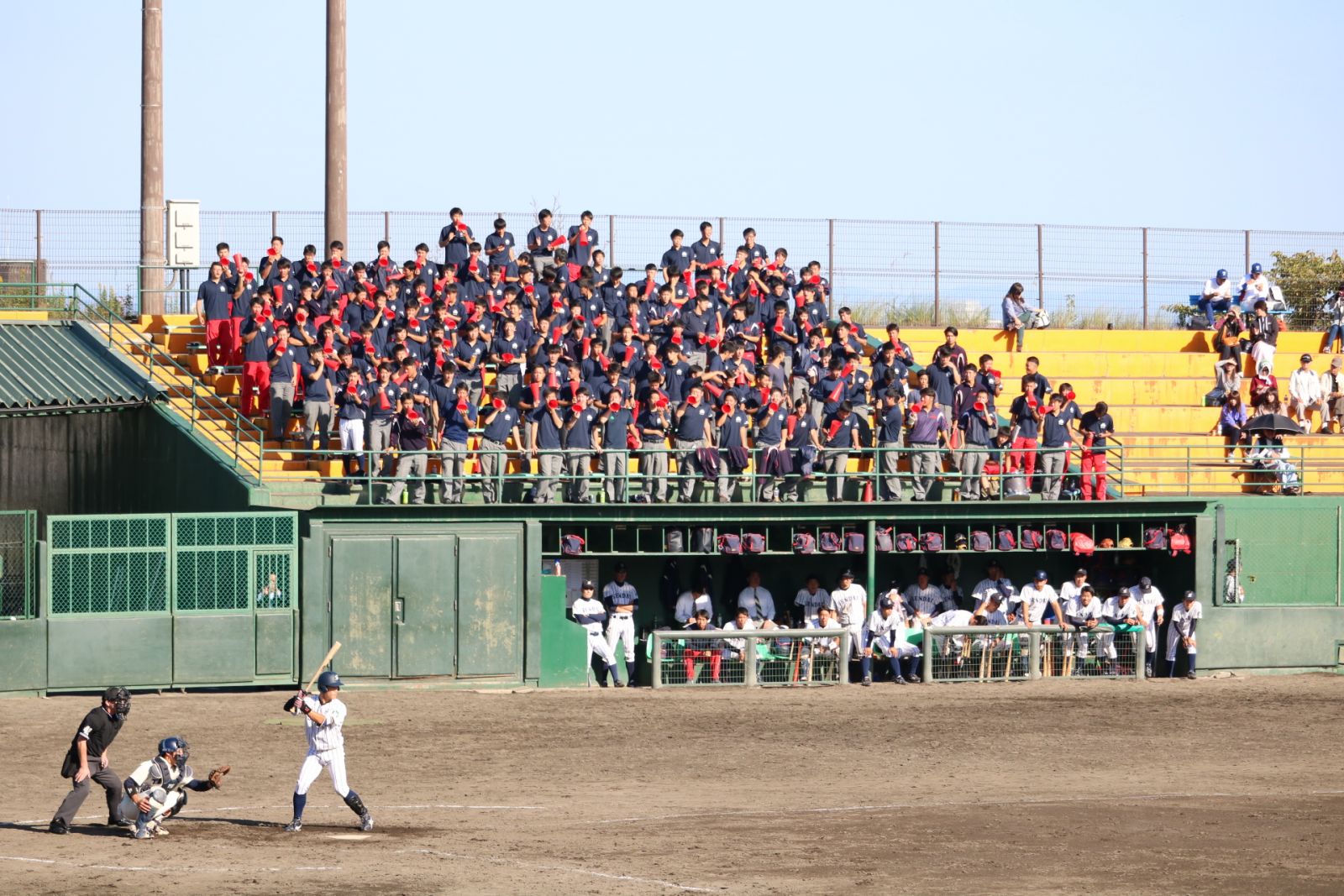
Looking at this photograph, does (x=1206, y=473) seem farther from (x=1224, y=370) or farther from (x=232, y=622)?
(x=232, y=622)

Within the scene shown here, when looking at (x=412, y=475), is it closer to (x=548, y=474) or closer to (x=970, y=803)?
(x=548, y=474)

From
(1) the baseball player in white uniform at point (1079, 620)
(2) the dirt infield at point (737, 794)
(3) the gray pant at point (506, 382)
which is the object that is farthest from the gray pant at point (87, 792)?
(1) the baseball player in white uniform at point (1079, 620)

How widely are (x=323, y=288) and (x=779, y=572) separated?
8.45m

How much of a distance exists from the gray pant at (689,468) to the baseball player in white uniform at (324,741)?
11.0 metres

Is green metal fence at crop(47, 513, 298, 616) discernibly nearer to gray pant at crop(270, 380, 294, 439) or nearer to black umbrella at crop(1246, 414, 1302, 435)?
gray pant at crop(270, 380, 294, 439)

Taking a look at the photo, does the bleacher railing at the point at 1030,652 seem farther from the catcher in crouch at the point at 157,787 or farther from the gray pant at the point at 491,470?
the catcher in crouch at the point at 157,787

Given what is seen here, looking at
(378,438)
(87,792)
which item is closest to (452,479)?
(378,438)

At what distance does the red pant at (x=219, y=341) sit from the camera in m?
30.3

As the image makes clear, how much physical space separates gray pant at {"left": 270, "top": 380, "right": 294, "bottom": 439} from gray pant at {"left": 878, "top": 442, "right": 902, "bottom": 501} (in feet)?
28.7

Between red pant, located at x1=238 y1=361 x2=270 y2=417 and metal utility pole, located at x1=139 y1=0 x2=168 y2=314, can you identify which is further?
metal utility pole, located at x1=139 y1=0 x2=168 y2=314

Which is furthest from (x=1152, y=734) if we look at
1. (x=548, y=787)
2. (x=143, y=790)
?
(x=143, y=790)

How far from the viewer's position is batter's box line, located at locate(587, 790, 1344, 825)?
59.9 feet

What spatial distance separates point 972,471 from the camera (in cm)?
2880

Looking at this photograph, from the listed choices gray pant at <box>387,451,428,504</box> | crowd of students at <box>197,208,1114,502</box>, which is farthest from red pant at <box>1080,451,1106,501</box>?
gray pant at <box>387,451,428,504</box>
